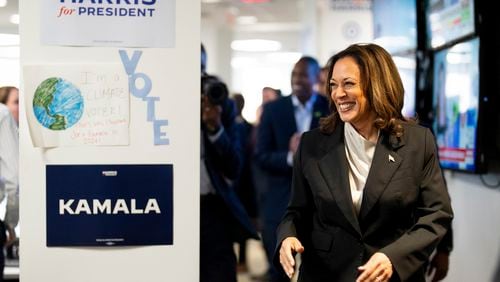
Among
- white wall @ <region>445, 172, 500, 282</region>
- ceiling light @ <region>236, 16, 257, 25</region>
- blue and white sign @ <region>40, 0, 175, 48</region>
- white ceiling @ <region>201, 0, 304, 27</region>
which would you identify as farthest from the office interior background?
ceiling light @ <region>236, 16, 257, 25</region>

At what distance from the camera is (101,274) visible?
231cm

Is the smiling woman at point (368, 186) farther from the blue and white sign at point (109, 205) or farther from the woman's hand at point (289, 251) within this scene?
the blue and white sign at point (109, 205)

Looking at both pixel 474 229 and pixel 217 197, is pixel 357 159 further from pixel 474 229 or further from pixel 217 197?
pixel 474 229

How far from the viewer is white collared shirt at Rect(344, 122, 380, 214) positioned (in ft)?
6.92

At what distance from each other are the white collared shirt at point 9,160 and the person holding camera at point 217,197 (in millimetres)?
845

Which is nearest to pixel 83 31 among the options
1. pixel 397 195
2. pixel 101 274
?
pixel 101 274

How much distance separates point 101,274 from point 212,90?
1.01 meters

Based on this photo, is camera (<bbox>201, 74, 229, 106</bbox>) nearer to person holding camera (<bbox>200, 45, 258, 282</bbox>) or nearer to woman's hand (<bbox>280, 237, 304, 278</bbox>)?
person holding camera (<bbox>200, 45, 258, 282</bbox>)

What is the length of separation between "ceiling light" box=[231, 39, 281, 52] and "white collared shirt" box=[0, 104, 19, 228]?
15.1 metres

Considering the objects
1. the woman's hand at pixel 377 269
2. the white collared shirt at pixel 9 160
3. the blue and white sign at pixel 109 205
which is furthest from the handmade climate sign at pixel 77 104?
the woman's hand at pixel 377 269

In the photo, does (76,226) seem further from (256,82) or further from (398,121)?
(256,82)

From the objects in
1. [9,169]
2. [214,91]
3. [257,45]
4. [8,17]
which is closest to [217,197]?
[214,91]

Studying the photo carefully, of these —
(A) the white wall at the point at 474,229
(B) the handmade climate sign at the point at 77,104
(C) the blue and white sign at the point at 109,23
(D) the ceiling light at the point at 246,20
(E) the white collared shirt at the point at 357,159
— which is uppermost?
(D) the ceiling light at the point at 246,20

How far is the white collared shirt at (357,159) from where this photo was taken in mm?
2109
